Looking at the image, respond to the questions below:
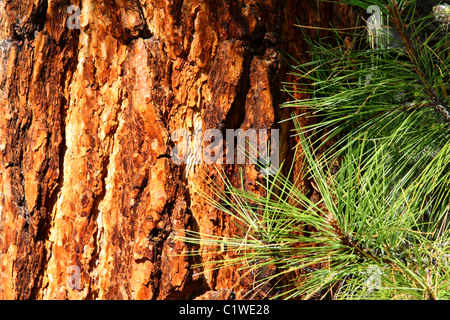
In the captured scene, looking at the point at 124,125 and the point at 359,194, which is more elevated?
the point at 124,125

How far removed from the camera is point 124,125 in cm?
82

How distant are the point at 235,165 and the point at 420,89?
1.29 feet

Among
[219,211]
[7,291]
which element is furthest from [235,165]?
[7,291]

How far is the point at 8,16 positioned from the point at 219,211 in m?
0.58

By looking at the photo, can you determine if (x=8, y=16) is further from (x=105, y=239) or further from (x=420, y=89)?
(x=420, y=89)

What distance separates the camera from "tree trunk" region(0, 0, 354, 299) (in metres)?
0.80

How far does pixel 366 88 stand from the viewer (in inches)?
33.2

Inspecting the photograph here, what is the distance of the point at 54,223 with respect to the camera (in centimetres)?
Answer: 86

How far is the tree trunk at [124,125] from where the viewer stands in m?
0.80

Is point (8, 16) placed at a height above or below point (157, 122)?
above

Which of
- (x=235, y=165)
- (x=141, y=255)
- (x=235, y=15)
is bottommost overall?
(x=141, y=255)

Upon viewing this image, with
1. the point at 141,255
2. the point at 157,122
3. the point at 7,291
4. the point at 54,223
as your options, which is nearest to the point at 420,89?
the point at 157,122
